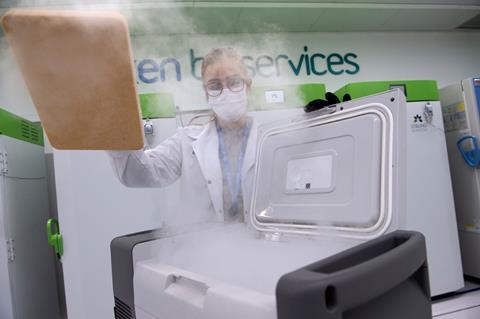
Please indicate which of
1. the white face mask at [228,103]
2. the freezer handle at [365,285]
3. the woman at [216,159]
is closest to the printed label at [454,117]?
the woman at [216,159]

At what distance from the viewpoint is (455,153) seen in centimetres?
233

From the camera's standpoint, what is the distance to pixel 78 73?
517mm

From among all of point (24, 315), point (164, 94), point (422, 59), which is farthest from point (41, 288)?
point (422, 59)

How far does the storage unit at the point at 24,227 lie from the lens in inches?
67.5

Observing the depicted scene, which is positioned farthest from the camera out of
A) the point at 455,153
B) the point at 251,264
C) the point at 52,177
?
the point at 52,177

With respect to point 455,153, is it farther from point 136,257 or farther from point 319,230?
point 136,257

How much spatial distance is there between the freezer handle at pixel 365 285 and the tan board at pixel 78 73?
345mm

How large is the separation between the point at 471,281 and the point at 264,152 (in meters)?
2.06

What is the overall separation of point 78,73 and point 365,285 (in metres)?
0.48

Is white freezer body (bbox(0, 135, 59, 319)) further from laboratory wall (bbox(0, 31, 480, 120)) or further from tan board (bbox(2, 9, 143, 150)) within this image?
laboratory wall (bbox(0, 31, 480, 120))

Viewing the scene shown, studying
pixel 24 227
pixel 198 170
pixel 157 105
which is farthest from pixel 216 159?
pixel 24 227

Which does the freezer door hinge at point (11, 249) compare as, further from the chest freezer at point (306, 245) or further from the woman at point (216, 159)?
the chest freezer at point (306, 245)

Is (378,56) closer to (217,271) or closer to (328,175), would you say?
(328,175)

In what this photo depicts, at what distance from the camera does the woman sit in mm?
1001
